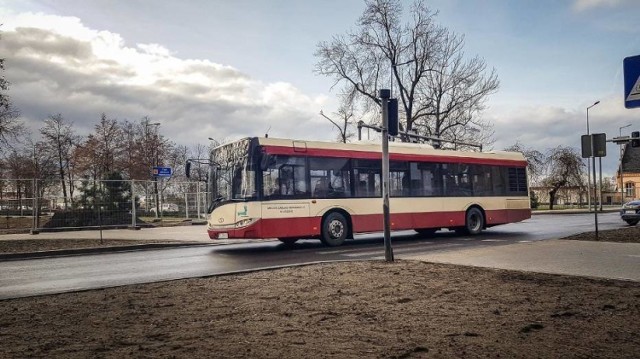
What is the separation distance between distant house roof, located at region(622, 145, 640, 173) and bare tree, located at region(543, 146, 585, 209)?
110ft

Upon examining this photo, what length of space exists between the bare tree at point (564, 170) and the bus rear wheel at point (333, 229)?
48.6m

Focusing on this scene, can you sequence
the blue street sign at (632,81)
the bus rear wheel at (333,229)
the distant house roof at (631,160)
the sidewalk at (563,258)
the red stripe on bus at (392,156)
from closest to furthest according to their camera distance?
the blue street sign at (632,81) < the sidewalk at (563,258) < the red stripe on bus at (392,156) < the bus rear wheel at (333,229) < the distant house roof at (631,160)

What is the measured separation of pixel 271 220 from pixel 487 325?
29.5 ft

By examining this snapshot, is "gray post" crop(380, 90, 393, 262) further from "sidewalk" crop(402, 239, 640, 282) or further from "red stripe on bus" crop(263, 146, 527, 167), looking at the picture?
"red stripe on bus" crop(263, 146, 527, 167)

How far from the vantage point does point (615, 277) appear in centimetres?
771

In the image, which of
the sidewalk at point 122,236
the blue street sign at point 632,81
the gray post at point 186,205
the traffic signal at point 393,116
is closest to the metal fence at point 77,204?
the sidewalk at point 122,236

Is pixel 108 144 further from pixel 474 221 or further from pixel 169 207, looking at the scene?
pixel 474 221

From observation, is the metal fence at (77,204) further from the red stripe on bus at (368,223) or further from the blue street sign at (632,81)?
the blue street sign at (632,81)

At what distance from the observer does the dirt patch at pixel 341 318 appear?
4.15 metres

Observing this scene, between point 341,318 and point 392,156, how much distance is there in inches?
444

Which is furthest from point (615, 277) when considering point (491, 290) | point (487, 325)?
point (487, 325)

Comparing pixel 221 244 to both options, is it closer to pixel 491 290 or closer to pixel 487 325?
pixel 491 290

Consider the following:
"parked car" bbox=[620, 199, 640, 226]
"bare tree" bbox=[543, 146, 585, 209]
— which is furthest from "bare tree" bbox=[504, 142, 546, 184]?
"parked car" bbox=[620, 199, 640, 226]

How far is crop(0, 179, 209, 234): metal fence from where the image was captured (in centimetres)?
2222
